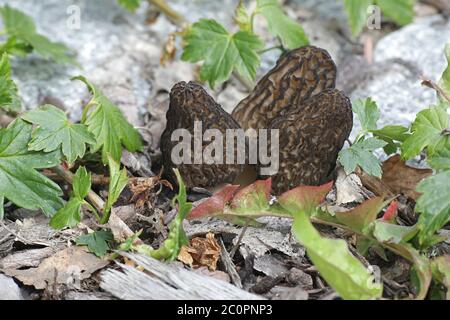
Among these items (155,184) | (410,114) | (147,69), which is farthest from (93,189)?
(410,114)

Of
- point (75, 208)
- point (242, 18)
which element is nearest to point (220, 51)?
point (242, 18)

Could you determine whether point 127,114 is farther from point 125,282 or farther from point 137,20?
point 125,282

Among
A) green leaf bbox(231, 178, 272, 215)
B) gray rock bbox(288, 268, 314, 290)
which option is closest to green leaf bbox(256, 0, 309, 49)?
green leaf bbox(231, 178, 272, 215)

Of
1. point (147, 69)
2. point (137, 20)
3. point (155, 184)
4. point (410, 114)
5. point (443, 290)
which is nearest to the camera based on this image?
point (443, 290)

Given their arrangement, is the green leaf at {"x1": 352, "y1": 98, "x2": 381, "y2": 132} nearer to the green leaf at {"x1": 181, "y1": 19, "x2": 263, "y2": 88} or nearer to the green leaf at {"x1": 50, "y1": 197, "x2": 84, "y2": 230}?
the green leaf at {"x1": 181, "y1": 19, "x2": 263, "y2": 88}

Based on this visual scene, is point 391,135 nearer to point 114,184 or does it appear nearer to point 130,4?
point 114,184
